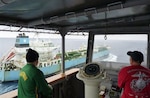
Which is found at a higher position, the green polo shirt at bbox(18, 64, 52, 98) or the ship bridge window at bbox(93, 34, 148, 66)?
the ship bridge window at bbox(93, 34, 148, 66)

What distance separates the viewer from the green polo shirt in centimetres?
229

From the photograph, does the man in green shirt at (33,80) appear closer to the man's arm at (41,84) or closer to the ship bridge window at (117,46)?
the man's arm at (41,84)

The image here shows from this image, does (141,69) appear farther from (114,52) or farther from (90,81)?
(114,52)

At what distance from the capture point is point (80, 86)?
16.5 feet

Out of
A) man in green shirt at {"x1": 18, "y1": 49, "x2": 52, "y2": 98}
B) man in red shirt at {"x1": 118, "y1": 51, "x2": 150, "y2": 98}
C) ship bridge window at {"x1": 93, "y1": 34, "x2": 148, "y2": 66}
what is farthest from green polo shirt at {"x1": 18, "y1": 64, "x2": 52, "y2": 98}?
ship bridge window at {"x1": 93, "y1": 34, "x2": 148, "y2": 66}

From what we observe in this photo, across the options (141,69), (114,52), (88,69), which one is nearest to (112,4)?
(141,69)

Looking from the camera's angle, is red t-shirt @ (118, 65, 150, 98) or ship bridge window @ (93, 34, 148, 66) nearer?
red t-shirt @ (118, 65, 150, 98)

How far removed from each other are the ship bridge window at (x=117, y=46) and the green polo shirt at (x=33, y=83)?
270 centimetres

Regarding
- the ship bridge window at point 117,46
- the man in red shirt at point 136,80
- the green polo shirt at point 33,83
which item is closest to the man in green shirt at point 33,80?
the green polo shirt at point 33,83

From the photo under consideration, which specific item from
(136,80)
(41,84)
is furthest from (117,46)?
(41,84)

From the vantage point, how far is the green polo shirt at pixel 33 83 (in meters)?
2.29

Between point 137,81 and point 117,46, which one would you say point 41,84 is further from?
point 117,46

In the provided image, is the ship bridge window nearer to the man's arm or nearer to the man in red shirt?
the man in red shirt

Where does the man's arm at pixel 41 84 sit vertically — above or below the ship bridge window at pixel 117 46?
below
